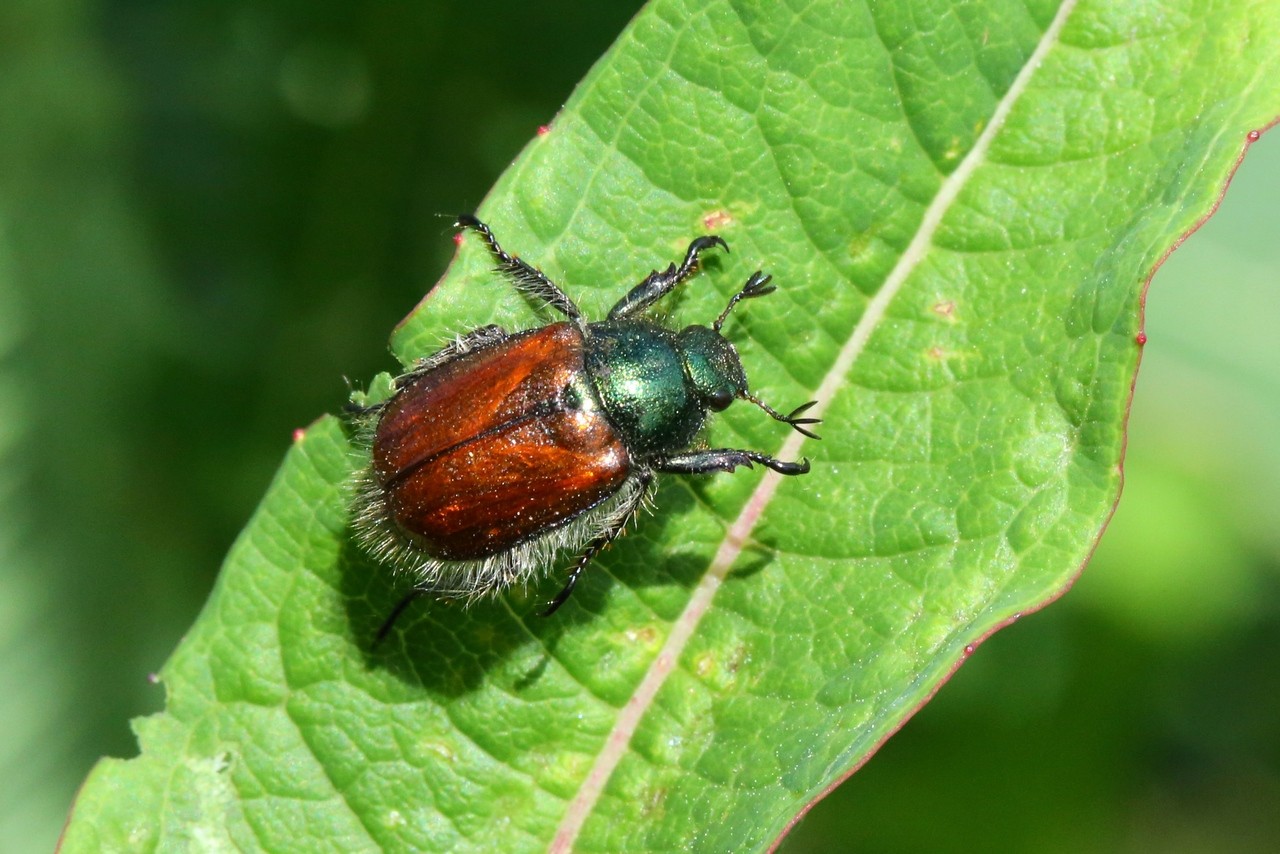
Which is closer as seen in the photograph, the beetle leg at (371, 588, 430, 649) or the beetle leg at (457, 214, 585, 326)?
the beetle leg at (457, 214, 585, 326)

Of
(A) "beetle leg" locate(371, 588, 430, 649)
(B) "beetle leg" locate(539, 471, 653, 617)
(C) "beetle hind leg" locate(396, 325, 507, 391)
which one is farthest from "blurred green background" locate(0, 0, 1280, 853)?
(B) "beetle leg" locate(539, 471, 653, 617)

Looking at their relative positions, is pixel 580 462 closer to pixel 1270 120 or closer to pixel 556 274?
pixel 556 274

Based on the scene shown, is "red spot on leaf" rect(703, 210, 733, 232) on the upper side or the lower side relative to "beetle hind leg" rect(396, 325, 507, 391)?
upper

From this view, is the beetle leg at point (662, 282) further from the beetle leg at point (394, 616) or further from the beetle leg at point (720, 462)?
the beetle leg at point (394, 616)

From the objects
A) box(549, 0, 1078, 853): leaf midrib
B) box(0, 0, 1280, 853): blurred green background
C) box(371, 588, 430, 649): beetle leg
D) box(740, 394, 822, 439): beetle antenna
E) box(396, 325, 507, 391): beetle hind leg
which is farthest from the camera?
box(0, 0, 1280, 853): blurred green background

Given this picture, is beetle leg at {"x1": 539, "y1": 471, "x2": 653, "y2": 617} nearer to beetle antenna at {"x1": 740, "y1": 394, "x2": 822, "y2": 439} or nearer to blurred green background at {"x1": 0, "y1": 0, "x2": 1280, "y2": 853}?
beetle antenna at {"x1": 740, "y1": 394, "x2": 822, "y2": 439}

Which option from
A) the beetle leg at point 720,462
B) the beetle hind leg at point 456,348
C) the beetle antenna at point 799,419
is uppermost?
the beetle antenna at point 799,419

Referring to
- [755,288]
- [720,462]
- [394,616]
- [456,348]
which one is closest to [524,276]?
[456,348]

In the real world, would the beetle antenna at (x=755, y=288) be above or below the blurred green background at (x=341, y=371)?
above

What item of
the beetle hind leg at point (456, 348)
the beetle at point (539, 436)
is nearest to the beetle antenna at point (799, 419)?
the beetle at point (539, 436)

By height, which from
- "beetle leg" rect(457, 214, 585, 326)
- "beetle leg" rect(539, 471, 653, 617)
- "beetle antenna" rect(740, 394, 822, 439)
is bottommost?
"beetle leg" rect(539, 471, 653, 617)
